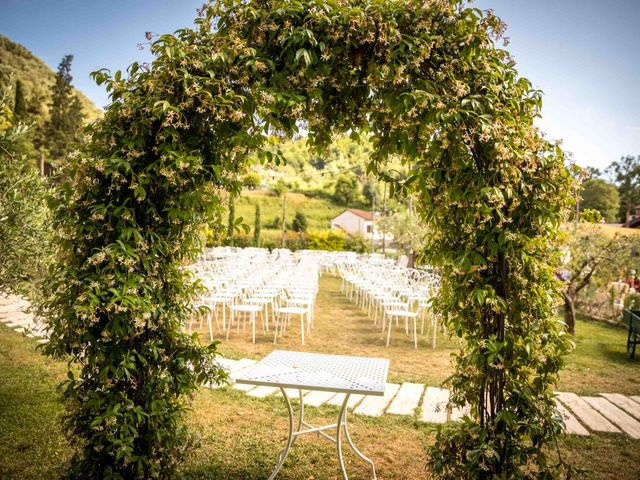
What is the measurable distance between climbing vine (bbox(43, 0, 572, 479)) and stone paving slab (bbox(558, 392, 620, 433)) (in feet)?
8.03

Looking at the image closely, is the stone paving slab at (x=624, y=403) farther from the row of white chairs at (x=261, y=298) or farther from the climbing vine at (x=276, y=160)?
the row of white chairs at (x=261, y=298)

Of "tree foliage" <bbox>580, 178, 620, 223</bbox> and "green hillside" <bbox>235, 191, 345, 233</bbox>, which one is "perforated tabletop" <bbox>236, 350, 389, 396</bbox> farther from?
"green hillside" <bbox>235, 191, 345, 233</bbox>

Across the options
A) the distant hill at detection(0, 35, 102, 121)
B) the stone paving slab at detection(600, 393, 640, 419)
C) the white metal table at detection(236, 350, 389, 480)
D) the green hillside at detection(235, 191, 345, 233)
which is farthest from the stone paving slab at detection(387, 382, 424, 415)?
the distant hill at detection(0, 35, 102, 121)

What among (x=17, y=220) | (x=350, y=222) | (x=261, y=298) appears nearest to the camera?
(x=17, y=220)

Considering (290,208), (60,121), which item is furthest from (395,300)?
(290,208)

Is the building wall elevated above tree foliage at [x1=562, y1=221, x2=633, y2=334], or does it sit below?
above

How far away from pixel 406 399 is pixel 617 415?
2.53 m

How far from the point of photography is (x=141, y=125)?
258cm

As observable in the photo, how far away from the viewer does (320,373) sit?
11.4ft

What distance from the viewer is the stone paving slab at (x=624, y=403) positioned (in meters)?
5.32

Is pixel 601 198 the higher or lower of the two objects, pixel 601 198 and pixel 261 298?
the higher

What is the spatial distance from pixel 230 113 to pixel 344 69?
857mm

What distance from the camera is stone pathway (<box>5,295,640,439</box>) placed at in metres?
4.87

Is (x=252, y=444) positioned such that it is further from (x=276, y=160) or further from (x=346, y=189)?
(x=346, y=189)
